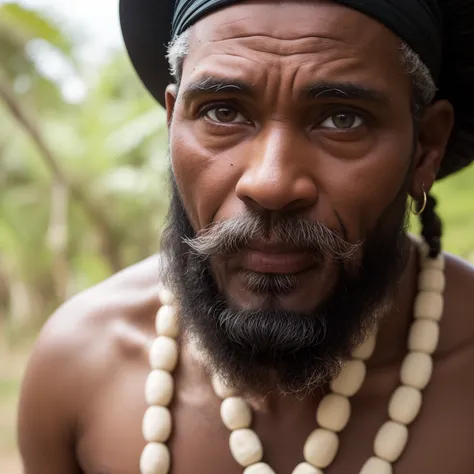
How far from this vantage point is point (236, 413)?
1312mm

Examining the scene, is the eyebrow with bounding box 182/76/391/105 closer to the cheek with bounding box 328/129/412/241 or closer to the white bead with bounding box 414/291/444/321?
the cheek with bounding box 328/129/412/241

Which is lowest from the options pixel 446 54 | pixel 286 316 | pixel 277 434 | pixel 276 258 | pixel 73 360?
pixel 277 434

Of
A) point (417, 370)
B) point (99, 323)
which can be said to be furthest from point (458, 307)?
point (99, 323)

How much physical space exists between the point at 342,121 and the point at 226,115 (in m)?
0.22

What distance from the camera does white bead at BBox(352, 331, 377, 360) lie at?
1360mm

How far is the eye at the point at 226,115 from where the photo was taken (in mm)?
1141

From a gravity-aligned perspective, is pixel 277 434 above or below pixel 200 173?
below

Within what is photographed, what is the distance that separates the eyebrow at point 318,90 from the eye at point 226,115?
4 cm

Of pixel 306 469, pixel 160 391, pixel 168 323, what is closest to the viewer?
pixel 306 469

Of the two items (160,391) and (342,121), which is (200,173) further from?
(160,391)

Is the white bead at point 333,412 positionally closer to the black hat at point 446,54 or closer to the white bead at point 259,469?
the white bead at point 259,469

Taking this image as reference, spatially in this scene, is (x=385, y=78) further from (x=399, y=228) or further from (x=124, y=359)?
(x=124, y=359)

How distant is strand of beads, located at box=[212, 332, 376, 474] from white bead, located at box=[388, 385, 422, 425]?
8 cm

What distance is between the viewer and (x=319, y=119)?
1112 millimetres
